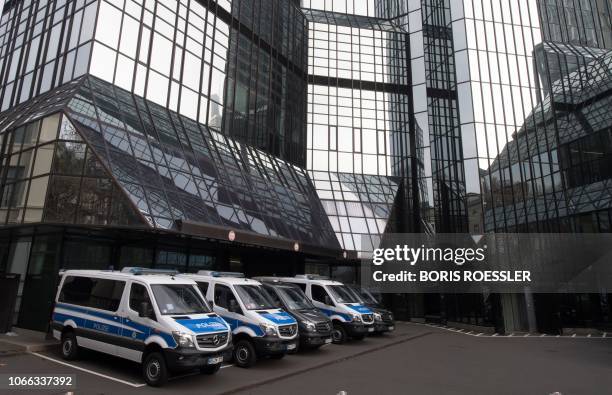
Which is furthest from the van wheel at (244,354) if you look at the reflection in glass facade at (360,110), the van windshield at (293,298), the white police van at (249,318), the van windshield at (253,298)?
the reflection in glass facade at (360,110)

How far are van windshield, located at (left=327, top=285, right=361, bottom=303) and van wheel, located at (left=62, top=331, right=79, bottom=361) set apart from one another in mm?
8788

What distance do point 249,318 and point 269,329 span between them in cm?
61

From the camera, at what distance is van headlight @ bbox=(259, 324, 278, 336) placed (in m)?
10.4

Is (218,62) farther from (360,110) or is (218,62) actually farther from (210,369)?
(210,369)

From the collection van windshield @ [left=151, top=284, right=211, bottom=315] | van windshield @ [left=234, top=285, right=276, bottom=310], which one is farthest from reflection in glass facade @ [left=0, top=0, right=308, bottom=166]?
van windshield @ [left=151, top=284, right=211, bottom=315]

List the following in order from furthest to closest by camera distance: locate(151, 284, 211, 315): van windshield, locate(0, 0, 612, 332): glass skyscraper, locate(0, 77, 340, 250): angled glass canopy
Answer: locate(0, 0, 612, 332): glass skyscraper
locate(0, 77, 340, 250): angled glass canopy
locate(151, 284, 211, 315): van windshield

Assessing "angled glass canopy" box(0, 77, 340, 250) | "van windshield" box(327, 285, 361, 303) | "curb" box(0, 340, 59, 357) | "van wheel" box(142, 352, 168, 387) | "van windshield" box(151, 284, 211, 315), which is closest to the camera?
"van wheel" box(142, 352, 168, 387)

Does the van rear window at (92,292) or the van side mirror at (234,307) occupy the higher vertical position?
the van rear window at (92,292)

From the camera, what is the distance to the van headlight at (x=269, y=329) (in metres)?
10.4

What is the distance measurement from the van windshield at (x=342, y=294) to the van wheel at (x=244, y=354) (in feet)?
18.5

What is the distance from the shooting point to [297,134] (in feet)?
103

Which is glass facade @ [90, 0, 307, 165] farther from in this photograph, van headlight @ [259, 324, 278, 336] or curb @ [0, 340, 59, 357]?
van headlight @ [259, 324, 278, 336]

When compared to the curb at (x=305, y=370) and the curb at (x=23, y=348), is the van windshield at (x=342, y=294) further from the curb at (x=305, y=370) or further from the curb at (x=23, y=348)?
the curb at (x=23, y=348)

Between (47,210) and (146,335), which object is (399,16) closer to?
(47,210)
